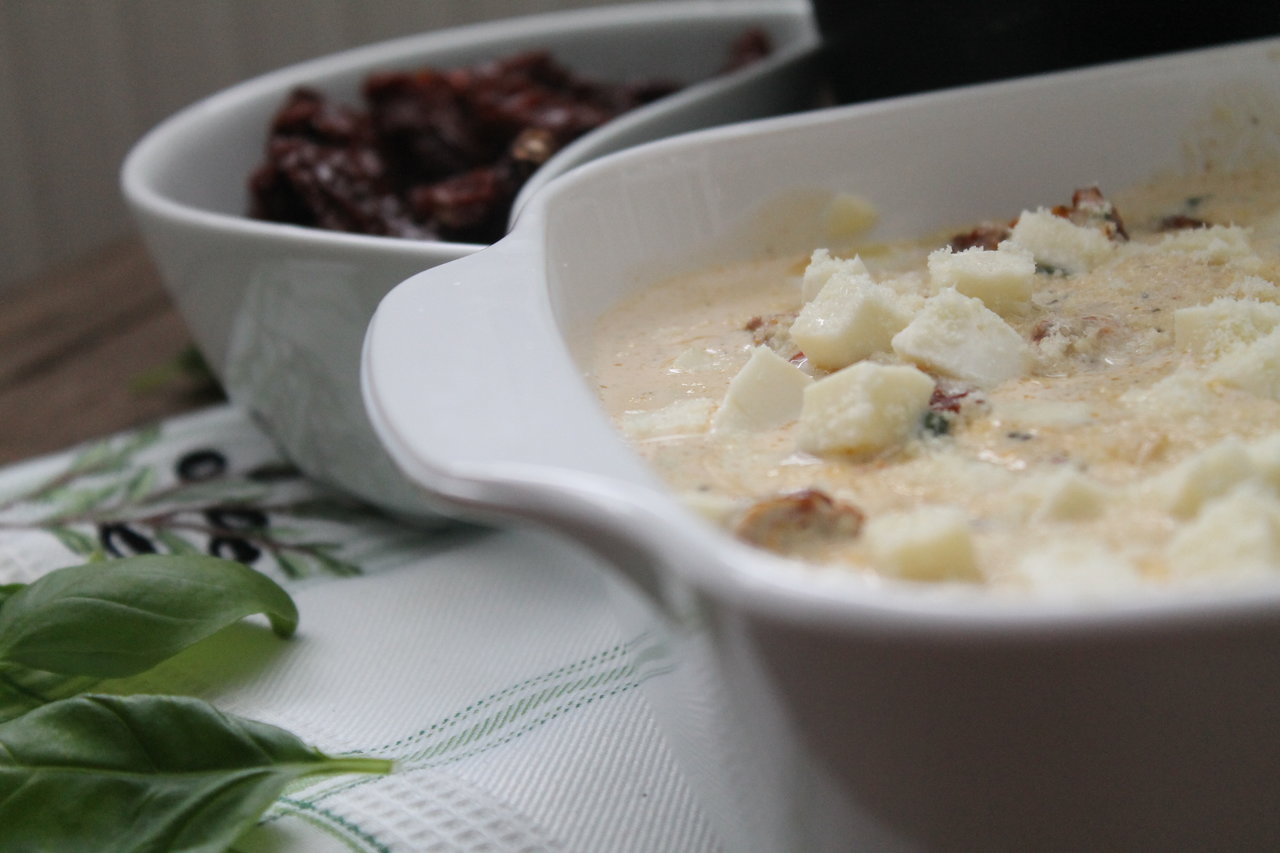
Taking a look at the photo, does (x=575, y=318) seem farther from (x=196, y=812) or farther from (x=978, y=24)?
(x=978, y=24)

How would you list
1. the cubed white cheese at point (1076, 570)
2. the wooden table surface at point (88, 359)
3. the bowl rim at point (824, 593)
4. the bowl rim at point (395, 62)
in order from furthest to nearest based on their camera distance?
the wooden table surface at point (88, 359) → the bowl rim at point (395, 62) → the cubed white cheese at point (1076, 570) → the bowl rim at point (824, 593)

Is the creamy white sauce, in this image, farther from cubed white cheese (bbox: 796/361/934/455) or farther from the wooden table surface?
the wooden table surface

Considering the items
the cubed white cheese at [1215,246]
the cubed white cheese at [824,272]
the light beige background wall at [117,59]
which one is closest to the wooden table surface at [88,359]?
the light beige background wall at [117,59]

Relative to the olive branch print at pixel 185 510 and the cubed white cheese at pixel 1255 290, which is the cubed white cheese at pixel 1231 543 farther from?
the olive branch print at pixel 185 510

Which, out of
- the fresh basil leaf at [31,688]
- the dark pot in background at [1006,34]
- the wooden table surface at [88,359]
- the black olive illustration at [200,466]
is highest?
the dark pot in background at [1006,34]

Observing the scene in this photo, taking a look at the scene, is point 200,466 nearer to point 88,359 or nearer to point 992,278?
point 88,359

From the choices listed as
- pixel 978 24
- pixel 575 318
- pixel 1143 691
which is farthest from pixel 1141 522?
pixel 978 24

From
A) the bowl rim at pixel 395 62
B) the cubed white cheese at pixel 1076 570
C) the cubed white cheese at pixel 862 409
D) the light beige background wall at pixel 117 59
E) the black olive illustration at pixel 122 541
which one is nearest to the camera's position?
the cubed white cheese at pixel 1076 570
